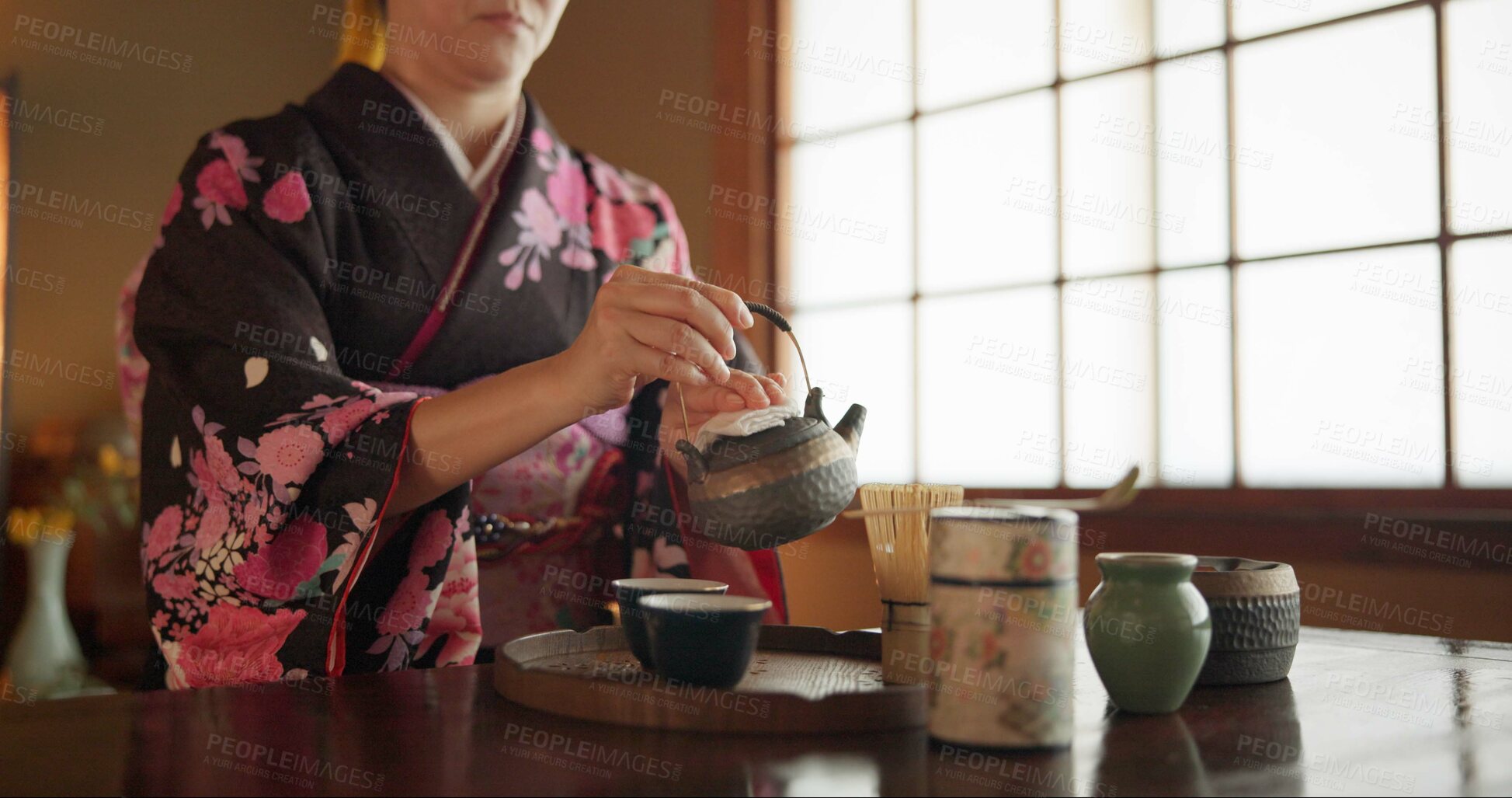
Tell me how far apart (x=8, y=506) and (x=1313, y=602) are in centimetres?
363

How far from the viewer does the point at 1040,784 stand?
2.02 ft

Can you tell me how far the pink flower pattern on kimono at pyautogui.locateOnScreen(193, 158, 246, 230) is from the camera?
1396mm

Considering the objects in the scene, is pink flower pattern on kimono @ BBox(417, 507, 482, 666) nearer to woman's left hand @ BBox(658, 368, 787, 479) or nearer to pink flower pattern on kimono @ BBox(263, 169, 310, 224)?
woman's left hand @ BBox(658, 368, 787, 479)

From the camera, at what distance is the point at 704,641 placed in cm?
78

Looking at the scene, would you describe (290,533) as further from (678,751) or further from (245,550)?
(678,751)

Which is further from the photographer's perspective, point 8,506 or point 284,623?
point 8,506

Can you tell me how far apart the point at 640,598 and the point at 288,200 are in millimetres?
882

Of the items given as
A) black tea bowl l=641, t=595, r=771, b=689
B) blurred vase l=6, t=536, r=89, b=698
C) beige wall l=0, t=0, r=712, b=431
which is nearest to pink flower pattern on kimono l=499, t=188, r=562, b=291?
black tea bowl l=641, t=595, r=771, b=689

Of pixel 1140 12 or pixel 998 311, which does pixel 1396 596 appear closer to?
pixel 998 311

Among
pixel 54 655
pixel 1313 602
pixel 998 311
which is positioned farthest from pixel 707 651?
pixel 54 655

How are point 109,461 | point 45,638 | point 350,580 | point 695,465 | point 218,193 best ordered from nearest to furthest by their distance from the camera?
point 695,465, point 350,580, point 218,193, point 45,638, point 109,461

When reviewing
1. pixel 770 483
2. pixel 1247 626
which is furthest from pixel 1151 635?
pixel 770 483

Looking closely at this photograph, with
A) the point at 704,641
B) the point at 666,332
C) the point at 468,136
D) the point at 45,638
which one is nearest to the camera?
the point at 704,641

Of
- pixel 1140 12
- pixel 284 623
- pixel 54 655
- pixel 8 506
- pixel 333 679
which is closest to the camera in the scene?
pixel 333 679
